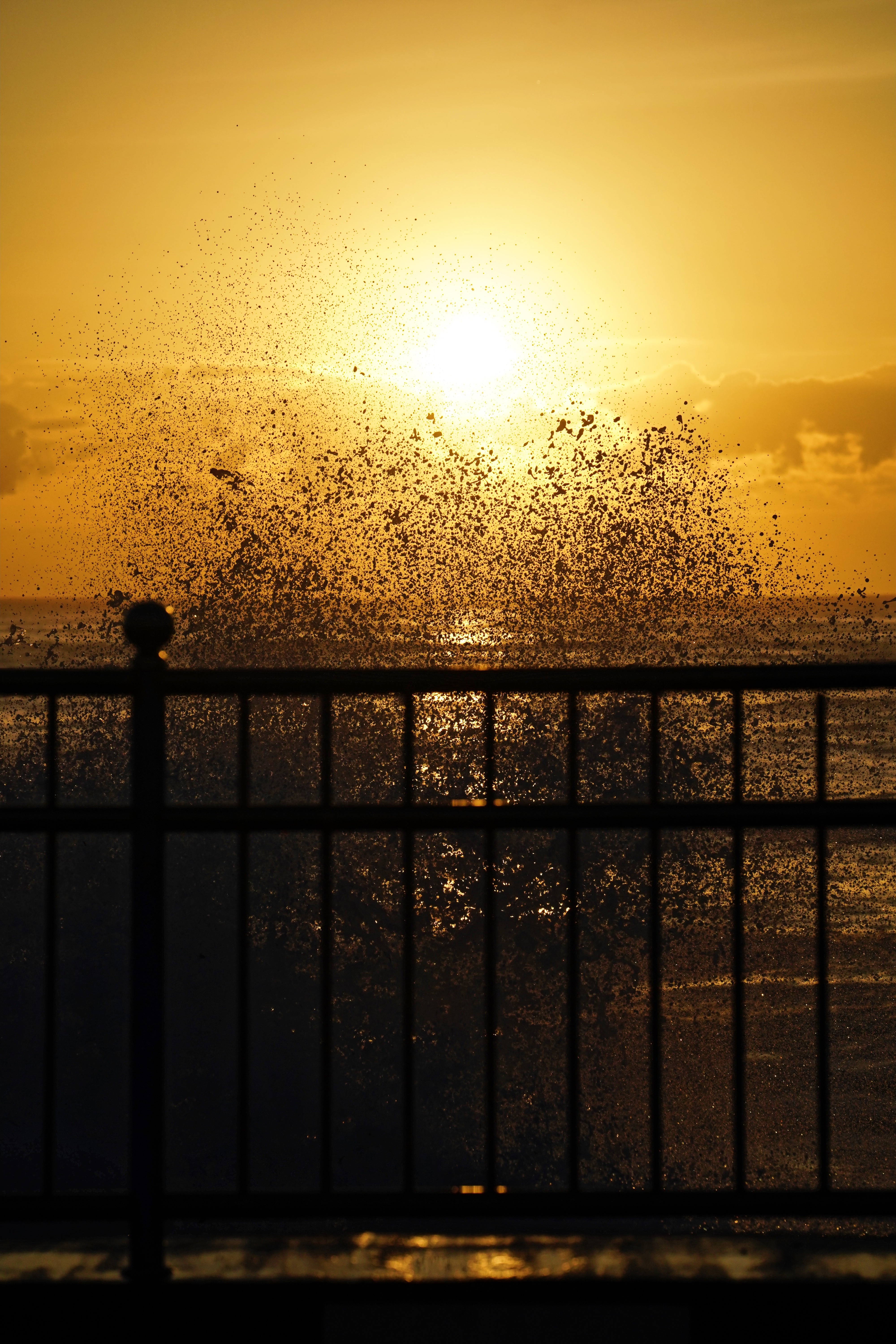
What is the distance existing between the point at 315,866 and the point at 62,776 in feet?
27.8

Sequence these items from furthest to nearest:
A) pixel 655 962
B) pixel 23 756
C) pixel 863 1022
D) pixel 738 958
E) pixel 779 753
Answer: pixel 779 753 → pixel 23 756 → pixel 863 1022 → pixel 655 962 → pixel 738 958

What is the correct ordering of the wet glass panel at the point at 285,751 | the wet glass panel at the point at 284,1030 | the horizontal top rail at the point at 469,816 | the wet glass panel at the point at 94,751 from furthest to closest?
1. the wet glass panel at the point at 285,751
2. the wet glass panel at the point at 94,751
3. the wet glass panel at the point at 284,1030
4. the horizontal top rail at the point at 469,816

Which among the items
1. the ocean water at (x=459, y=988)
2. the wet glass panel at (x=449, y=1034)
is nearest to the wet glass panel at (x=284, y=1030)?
the ocean water at (x=459, y=988)

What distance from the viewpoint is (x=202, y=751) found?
110 ft

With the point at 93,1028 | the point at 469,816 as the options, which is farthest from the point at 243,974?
the point at 93,1028

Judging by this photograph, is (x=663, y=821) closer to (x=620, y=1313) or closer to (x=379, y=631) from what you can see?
(x=620, y=1313)

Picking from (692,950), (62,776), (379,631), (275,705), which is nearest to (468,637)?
(379,631)

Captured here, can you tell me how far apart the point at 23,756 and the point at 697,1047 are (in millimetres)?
25422

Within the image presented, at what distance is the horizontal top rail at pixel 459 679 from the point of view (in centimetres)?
267

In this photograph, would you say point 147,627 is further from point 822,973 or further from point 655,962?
point 822,973

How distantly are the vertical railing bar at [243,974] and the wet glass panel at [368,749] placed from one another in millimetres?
15569

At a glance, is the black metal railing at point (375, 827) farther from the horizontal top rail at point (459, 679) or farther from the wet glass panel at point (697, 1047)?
the wet glass panel at point (697, 1047)

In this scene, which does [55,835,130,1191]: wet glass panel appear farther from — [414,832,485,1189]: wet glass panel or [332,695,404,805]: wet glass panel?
[332,695,404,805]: wet glass panel

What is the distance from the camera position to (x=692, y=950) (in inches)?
628
